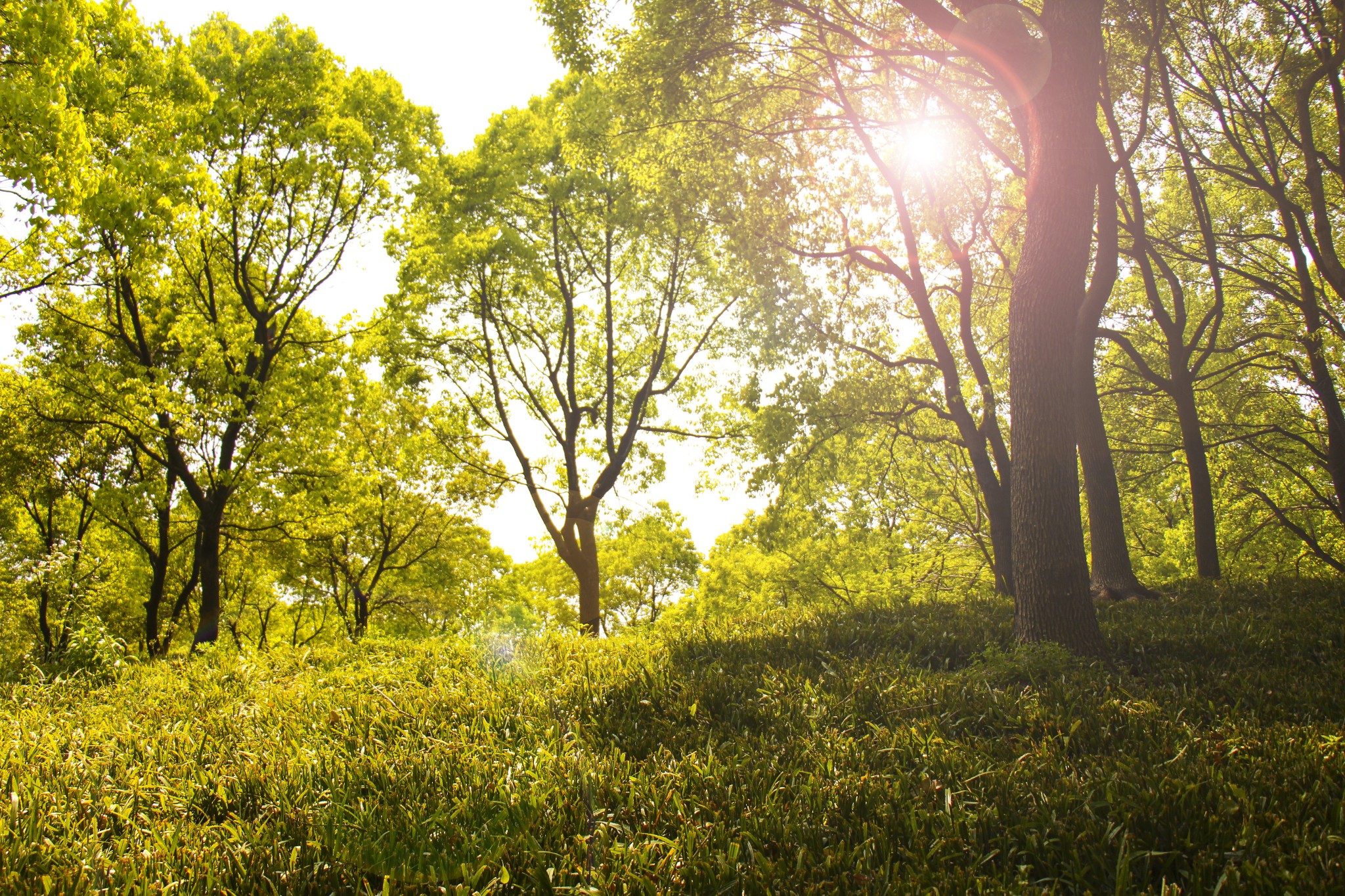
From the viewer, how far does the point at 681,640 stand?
7.43 metres

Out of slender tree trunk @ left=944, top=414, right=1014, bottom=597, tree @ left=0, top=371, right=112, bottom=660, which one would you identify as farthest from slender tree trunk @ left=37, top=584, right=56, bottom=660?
slender tree trunk @ left=944, top=414, right=1014, bottom=597

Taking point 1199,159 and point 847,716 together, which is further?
point 1199,159

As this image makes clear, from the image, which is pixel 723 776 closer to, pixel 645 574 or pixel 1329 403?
pixel 1329 403

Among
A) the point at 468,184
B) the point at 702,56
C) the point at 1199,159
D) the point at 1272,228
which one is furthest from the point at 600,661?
the point at 1272,228

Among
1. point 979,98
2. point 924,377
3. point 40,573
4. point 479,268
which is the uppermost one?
point 979,98

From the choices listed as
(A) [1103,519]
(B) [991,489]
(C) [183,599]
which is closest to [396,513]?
(C) [183,599]

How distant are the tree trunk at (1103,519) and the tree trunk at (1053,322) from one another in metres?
3.68

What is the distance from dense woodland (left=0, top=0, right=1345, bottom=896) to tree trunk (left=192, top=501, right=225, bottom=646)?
14 centimetres

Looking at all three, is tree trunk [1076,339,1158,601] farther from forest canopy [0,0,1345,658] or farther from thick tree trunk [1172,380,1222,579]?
thick tree trunk [1172,380,1222,579]

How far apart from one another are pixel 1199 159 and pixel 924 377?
25.2 ft

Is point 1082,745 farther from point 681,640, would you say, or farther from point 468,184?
point 468,184

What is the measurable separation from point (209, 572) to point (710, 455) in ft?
41.3

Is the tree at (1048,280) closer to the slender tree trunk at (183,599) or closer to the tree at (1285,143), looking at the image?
the tree at (1285,143)

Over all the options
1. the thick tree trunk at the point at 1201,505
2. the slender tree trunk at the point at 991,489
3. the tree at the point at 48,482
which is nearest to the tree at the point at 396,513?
the tree at the point at 48,482
